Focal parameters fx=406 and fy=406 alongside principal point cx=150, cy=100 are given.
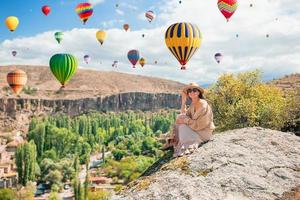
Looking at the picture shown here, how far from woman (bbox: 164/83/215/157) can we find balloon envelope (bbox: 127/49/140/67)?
48.9 meters

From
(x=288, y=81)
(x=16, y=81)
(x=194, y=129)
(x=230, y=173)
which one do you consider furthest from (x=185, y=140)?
(x=288, y=81)

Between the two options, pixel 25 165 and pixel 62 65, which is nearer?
pixel 62 65

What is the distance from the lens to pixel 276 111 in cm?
2128

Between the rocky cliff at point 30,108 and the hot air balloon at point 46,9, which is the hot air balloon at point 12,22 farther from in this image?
the rocky cliff at point 30,108

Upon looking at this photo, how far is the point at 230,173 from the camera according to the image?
7.91 m

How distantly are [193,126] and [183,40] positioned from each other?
22717 millimetres

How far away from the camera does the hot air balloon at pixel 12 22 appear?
202 ft

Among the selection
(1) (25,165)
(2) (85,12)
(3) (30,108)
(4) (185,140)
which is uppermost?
(2) (85,12)

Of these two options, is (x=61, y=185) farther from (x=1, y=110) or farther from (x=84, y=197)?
(x=1, y=110)

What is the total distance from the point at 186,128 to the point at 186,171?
1591mm

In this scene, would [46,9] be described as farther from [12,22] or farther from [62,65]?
[62,65]

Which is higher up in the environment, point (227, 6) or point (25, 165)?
point (227, 6)

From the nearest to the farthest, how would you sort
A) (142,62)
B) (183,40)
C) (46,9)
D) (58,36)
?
(183,40) → (46,9) → (58,36) → (142,62)

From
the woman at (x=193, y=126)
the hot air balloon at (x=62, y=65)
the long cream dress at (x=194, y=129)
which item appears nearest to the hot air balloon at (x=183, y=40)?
the hot air balloon at (x=62, y=65)
